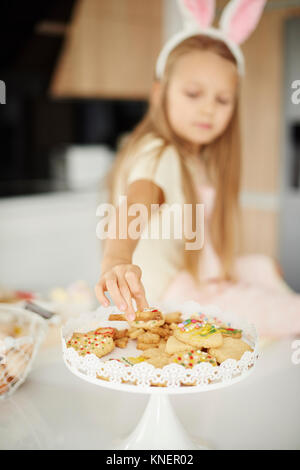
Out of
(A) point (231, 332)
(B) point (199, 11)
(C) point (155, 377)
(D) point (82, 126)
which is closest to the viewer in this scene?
(C) point (155, 377)

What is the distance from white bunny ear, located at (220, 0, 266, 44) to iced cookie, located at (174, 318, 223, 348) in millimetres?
516

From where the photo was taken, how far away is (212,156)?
968mm

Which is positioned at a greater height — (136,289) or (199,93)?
(199,93)

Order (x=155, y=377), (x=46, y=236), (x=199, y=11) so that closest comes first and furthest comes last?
1. (x=155, y=377)
2. (x=199, y=11)
3. (x=46, y=236)

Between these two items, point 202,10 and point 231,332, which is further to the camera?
point 202,10

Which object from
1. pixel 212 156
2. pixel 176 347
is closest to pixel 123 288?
pixel 176 347

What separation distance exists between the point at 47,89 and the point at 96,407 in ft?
5.97

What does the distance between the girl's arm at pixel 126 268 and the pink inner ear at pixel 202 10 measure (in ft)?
0.99

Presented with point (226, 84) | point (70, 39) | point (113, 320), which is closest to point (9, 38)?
point (70, 39)

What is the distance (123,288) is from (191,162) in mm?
304

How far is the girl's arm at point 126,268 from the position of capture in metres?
0.76

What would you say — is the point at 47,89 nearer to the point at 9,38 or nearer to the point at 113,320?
the point at 9,38

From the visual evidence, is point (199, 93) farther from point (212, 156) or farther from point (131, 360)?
point (131, 360)

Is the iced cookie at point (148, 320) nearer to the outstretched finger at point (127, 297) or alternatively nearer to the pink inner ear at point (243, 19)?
the outstretched finger at point (127, 297)
